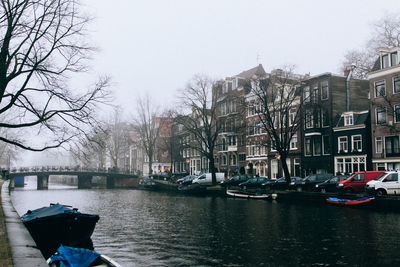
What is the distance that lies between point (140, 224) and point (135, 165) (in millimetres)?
106760

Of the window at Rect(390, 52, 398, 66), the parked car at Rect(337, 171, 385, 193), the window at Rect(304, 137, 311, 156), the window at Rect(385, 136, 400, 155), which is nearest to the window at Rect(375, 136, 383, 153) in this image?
the window at Rect(385, 136, 400, 155)

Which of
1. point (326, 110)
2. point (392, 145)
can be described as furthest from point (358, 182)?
point (326, 110)

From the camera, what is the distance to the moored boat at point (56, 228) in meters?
18.4

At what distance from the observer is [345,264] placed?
14.8 meters

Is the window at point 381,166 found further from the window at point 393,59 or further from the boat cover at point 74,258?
the boat cover at point 74,258

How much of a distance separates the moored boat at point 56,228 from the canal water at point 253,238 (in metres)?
1.21

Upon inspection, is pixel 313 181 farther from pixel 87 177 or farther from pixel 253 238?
pixel 87 177

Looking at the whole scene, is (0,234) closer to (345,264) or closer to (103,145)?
(103,145)

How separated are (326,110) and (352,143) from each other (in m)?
6.45

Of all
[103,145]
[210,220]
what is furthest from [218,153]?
[103,145]

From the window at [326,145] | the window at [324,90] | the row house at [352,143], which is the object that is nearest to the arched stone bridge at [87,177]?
the window at [326,145]

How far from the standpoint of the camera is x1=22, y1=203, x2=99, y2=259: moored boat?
18391mm

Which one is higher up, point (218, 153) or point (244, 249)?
point (218, 153)

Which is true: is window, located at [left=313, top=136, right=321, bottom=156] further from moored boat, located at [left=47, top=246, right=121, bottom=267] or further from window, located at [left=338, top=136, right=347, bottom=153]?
moored boat, located at [left=47, top=246, right=121, bottom=267]
